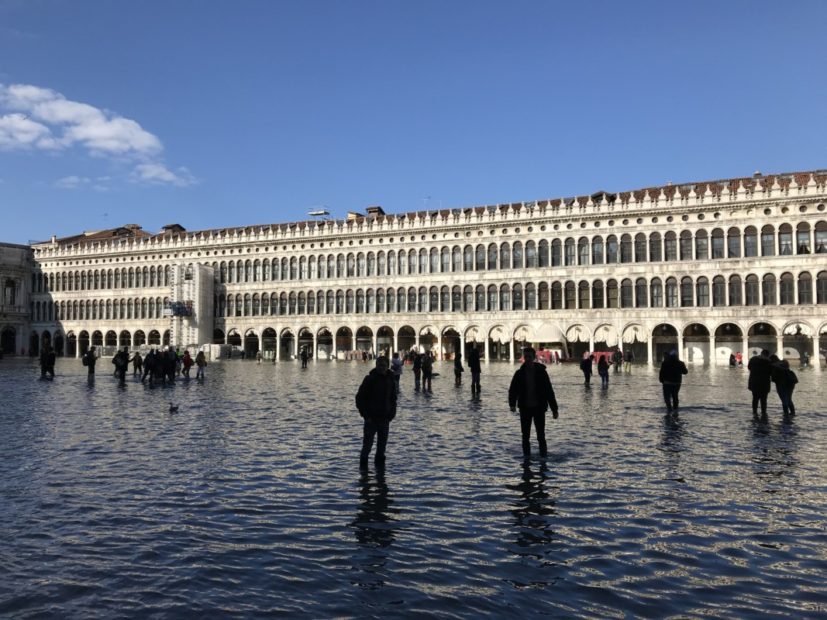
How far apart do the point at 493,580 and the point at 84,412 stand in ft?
44.5

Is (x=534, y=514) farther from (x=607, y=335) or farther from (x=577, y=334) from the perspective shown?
(x=577, y=334)

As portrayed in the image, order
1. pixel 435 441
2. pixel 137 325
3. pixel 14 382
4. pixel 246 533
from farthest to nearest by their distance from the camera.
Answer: pixel 137 325
pixel 14 382
pixel 435 441
pixel 246 533

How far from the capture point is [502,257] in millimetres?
63031

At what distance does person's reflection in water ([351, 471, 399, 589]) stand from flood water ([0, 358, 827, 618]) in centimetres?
3

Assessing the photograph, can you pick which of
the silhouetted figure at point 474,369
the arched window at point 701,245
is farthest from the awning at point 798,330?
the silhouetted figure at point 474,369

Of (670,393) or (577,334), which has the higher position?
(577,334)

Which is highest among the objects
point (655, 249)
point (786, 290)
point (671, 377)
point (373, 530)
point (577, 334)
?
point (655, 249)

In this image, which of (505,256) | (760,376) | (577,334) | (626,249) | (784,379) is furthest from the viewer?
(505,256)

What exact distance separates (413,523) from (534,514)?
1.23 metres

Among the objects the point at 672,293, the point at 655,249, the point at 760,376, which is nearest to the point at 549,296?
the point at 655,249

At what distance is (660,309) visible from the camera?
5578 cm

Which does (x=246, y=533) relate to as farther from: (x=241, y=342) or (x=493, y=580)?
(x=241, y=342)

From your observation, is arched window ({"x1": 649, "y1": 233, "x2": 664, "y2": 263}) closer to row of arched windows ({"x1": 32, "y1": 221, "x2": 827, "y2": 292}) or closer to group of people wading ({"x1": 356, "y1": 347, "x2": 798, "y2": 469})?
row of arched windows ({"x1": 32, "y1": 221, "x2": 827, "y2": 292})

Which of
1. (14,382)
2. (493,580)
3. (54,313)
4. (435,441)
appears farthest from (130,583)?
(54,313)
